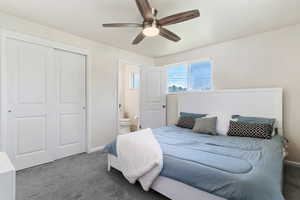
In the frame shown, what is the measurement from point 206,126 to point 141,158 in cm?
159

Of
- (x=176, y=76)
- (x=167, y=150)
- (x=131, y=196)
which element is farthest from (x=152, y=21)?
(x=176, y=76)

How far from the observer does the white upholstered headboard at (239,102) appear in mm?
2807

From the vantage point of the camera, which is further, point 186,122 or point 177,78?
point 177,78

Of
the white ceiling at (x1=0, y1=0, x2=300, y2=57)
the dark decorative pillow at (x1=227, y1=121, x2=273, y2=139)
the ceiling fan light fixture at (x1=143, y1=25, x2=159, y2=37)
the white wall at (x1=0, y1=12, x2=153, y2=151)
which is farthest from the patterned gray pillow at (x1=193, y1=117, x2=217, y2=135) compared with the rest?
the white wall at (x1=0, y1=12, x2=153, y2=151)

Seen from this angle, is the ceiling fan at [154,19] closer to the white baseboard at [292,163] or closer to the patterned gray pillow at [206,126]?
the patterned gray pillow at [206,126]

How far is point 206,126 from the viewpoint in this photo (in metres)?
2.95

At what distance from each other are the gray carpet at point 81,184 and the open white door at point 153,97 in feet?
6.17

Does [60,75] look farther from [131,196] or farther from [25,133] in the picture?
[131,196]

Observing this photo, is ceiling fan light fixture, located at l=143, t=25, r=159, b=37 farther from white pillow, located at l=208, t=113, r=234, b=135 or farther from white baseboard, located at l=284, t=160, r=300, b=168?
white baseboard, located at l=284, t=160, r=300, b=168

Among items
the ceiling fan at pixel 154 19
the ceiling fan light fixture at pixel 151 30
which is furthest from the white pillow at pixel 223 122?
the ceiling fan light fixture at pixel 151 30

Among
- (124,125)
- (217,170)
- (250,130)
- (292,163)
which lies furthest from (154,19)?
(124,125)

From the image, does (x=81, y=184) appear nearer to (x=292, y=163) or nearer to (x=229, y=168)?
(x=229, y=168)

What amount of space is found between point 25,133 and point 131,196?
6.86ft

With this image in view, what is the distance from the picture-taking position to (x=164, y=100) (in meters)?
4.50
